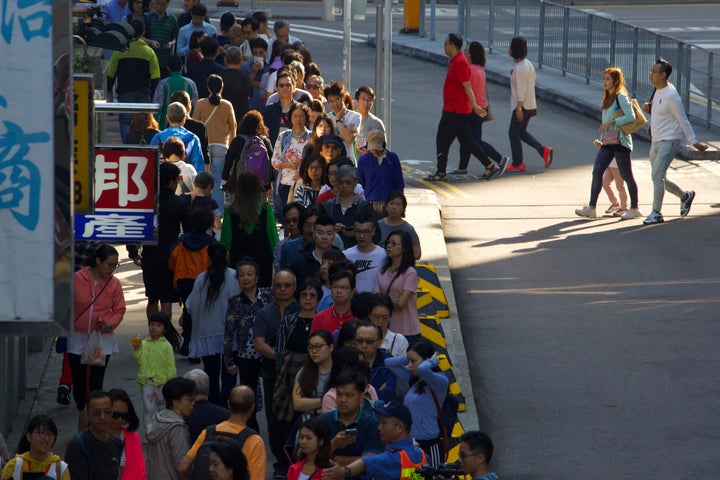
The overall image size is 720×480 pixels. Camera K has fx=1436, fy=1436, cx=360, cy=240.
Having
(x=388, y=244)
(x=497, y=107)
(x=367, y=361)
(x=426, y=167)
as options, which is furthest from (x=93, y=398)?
(x=497, y=107)

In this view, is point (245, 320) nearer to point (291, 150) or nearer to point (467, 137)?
point (291, 150)

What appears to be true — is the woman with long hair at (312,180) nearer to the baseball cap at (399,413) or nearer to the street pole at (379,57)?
the street pole at (379,57)

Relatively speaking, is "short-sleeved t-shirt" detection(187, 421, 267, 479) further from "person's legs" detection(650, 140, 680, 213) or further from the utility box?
the utility box

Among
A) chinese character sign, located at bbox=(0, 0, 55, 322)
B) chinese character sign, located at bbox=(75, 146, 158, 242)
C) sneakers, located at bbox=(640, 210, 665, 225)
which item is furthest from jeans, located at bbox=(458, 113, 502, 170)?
chinese character sign, located at bbox=(0, 0, 55, 322)

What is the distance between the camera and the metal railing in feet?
83.6

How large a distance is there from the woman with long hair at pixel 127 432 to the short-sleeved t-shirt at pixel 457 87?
12.3 meters

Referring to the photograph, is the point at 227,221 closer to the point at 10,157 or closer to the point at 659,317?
the point at 659,317

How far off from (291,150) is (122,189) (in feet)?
21.0

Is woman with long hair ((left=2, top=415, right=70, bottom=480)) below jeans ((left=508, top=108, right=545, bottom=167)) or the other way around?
below

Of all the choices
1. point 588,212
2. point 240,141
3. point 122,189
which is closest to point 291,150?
point 240,141

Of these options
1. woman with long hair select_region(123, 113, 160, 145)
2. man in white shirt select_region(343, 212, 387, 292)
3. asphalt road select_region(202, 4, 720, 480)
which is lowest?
asphalt road select_region(202, 4, 720, 480)

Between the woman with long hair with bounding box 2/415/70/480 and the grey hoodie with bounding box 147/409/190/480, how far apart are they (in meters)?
0.56

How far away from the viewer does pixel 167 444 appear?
9078mm

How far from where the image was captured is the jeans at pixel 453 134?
2095 cm
